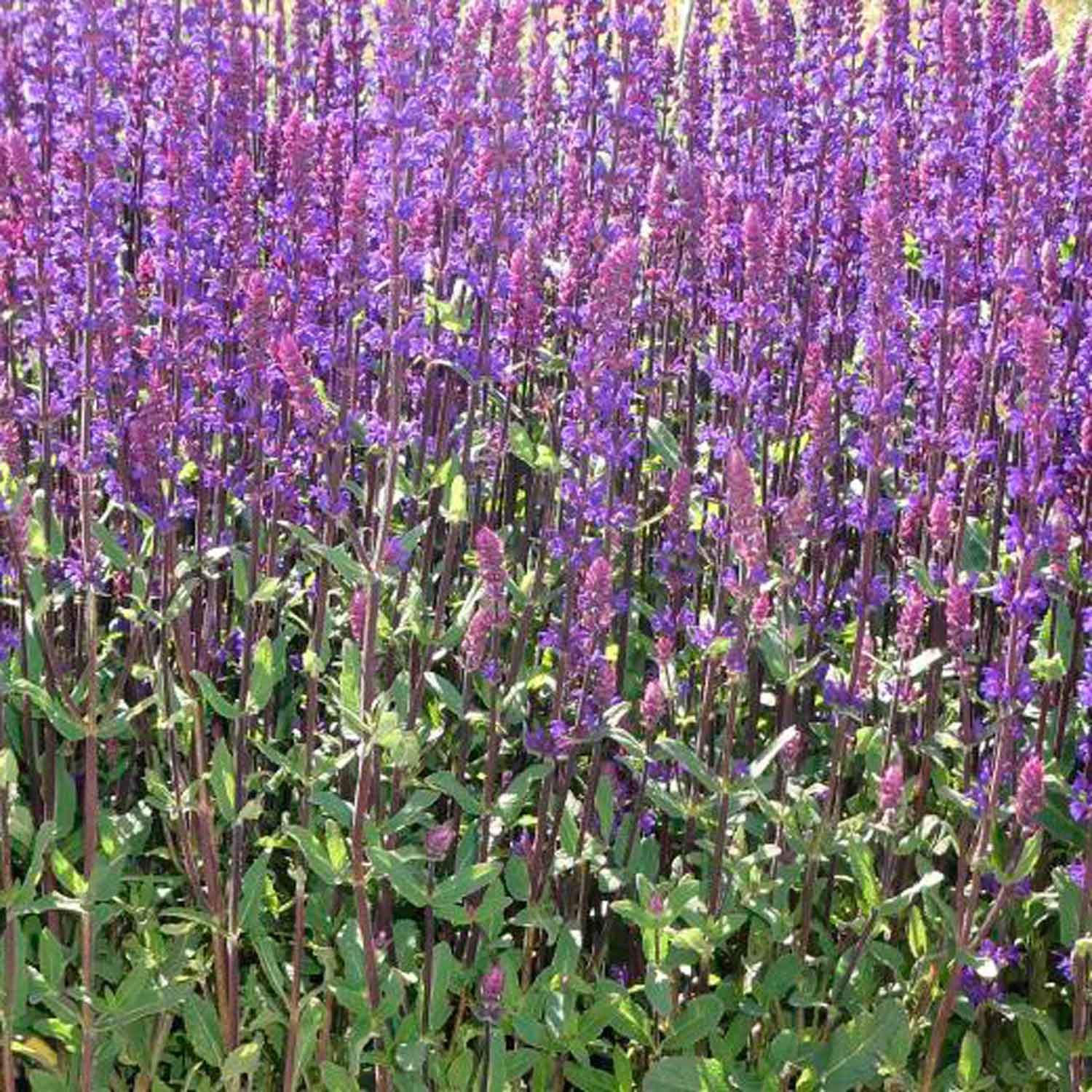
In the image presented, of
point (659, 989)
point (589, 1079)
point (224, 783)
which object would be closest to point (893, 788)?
point (659, 989)

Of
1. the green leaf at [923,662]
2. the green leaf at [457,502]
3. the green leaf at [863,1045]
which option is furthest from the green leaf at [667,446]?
the green leaf at [863,1045]

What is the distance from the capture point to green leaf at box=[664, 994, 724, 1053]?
4.52m

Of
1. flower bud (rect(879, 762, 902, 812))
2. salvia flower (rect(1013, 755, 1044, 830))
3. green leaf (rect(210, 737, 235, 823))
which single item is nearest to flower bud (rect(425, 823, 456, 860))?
green leaf (rect(210, 737, 235, 823))

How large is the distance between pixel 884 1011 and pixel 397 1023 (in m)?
1.36

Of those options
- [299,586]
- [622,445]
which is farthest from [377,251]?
[299,586]

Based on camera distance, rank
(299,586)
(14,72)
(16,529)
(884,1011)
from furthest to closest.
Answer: (14,72) → (299,586) → (884,1011) → (16,529)

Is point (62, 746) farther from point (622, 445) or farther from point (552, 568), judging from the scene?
point (622, 445)

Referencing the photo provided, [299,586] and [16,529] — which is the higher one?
[16,529]

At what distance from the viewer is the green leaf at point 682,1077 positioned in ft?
14.7

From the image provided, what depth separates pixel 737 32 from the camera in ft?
20.5

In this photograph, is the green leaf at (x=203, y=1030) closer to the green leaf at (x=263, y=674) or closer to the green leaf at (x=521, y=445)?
the green leaf at (x=263, y=674)

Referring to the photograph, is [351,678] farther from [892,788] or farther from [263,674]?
[892,788]

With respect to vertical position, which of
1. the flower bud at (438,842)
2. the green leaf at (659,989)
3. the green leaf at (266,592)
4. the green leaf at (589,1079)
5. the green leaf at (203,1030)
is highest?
the green leaf at (266,592)

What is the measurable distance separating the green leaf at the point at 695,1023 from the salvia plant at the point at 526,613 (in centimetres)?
1
